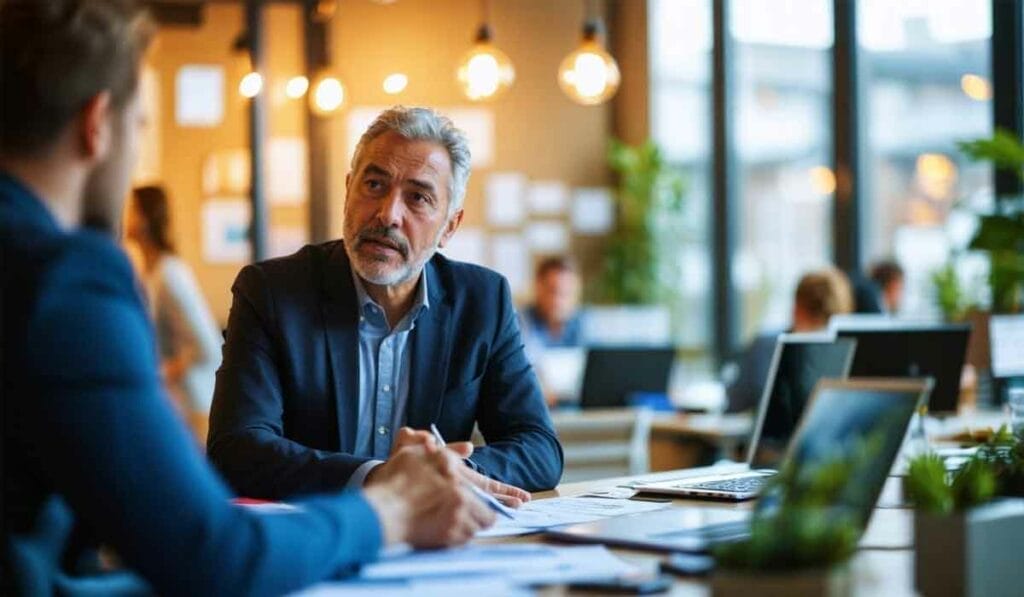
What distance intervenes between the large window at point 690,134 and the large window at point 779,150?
1.00 ft

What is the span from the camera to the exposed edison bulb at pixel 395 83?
31.7 ft

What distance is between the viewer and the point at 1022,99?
6.97 m

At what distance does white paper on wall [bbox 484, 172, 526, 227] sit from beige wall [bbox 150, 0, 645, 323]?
6cm

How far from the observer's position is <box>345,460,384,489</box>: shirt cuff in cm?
251

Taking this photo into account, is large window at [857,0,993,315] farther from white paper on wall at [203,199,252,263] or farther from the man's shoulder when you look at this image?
the man's shoulder

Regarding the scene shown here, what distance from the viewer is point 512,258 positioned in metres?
10.0

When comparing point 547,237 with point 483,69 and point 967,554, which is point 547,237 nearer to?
point 483,69

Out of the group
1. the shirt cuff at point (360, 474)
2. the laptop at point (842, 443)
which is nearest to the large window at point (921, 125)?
the shirt cuff at point (360, 474)

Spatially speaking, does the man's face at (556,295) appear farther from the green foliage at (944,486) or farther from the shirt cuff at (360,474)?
the green foliage at (944,486)

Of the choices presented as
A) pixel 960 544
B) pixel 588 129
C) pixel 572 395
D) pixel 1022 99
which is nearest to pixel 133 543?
pixel 960 544

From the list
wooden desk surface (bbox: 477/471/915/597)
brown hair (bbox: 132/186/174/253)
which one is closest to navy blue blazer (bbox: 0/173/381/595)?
wooden desk surface (bbox: 477/471/915/597)

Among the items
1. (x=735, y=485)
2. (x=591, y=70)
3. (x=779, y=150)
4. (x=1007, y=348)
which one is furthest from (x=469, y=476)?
(x=779, y=150)

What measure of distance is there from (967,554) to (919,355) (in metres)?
3.31

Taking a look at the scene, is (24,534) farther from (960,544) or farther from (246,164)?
(246,164)
